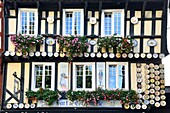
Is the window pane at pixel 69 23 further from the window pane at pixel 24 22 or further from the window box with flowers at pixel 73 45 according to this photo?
the window pane at pixel 24 22

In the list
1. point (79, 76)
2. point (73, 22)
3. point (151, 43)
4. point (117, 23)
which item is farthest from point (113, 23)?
point (79, 76)

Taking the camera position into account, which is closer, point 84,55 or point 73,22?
point 84,55

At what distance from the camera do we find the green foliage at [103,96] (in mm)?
16062

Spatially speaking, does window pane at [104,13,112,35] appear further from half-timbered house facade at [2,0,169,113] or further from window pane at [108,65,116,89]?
window pane at [108,65,116,89]

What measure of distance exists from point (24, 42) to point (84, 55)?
2323 mm

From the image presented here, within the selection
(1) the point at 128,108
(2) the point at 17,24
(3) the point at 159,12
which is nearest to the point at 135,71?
(1) the point at 128,108

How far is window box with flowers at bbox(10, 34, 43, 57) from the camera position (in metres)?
16.4

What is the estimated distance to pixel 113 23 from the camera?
669 inches

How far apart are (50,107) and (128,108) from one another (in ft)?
9.57

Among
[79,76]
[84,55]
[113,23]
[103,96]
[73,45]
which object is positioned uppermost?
[113,23]

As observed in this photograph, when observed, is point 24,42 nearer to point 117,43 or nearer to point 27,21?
point 27,21

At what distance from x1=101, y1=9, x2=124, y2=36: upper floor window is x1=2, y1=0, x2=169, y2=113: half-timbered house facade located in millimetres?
39

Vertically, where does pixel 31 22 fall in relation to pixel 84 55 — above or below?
above

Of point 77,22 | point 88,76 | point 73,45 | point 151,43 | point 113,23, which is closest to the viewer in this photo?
point 73,45
